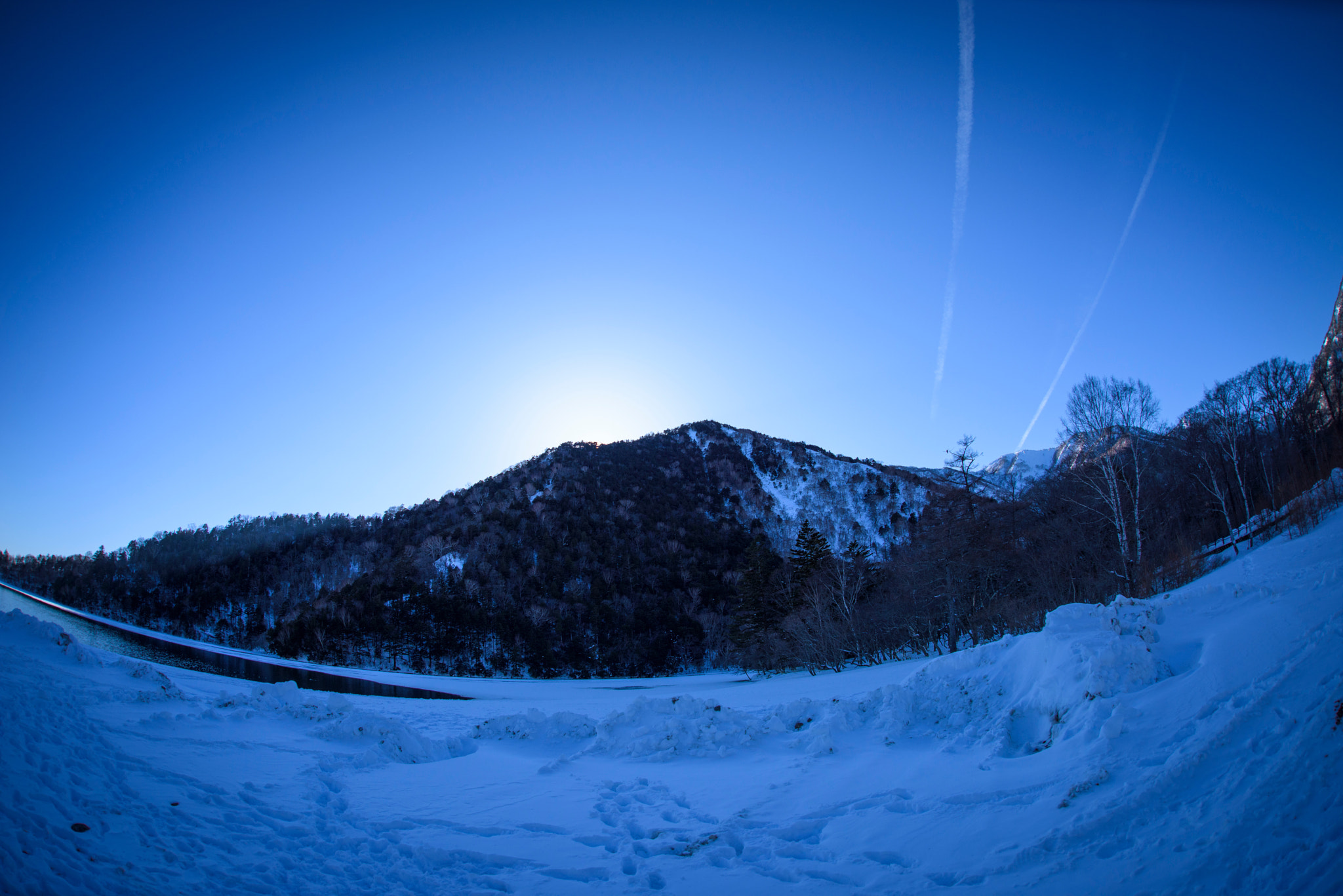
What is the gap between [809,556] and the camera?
130ft

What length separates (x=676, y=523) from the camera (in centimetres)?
8338

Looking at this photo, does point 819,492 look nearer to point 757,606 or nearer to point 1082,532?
point 757,606

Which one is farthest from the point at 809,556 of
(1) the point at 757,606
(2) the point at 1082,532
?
(2) the point at 1082,532

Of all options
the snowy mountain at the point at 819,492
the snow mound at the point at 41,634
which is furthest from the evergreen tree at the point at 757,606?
the snowy mountain at the point at 819,492

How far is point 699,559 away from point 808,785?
7059cm

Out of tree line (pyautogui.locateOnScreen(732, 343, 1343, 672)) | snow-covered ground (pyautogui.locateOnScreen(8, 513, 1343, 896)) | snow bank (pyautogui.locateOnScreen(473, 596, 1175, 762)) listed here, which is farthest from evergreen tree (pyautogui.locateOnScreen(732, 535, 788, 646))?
snow-covered ground (pyautogui.locateOnScreen(8, 513, 1343, 896))

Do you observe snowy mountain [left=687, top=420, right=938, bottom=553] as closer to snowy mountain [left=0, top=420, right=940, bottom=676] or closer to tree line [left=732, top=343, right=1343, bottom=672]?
snowy mountain [left=0, top=420, right=940, bottom=676]

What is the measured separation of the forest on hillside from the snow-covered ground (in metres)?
15.9

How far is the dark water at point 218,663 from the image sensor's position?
3416cm

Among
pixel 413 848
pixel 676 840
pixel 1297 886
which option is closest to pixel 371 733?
pixel 413 848

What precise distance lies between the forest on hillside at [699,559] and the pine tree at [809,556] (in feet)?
0.72

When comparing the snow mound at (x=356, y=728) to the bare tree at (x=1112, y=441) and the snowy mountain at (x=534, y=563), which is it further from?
the snowy mountain at (x=534, y=563)

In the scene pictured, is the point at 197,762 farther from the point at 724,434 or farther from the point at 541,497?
the point at 724,434

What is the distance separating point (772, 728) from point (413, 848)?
589cm
